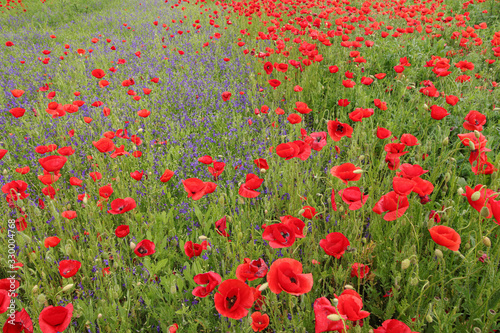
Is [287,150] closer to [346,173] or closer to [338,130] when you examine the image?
[346,173]

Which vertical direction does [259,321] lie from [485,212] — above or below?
below

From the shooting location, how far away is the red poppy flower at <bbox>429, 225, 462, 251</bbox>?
109 cm

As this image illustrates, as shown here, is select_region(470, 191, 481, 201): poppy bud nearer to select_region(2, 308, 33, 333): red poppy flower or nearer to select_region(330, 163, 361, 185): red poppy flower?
select_region(330, 163, 361, 185): red poppy flower

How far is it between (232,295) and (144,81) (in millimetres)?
4196

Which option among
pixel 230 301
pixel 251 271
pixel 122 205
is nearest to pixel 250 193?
pixel 251 271

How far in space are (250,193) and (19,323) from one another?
1107 mm

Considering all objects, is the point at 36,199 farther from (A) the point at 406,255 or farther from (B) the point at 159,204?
(A) the point at 406,255

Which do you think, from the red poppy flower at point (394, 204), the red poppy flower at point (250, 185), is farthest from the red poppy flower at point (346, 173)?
the red poppy flower at point (250, 185)

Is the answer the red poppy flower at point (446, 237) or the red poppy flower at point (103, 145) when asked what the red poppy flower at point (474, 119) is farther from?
the red poppy flower at point (103, 145)

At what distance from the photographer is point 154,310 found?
1.64 meters

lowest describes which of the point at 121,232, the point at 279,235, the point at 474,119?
the point at 121,232

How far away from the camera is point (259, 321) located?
1256 mm

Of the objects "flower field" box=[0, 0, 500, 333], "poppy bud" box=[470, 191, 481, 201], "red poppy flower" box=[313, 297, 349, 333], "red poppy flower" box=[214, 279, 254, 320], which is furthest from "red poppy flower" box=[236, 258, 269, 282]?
"poppy bud" box=[470, 191, 481, 201]

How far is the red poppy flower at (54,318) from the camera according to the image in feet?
3.52
